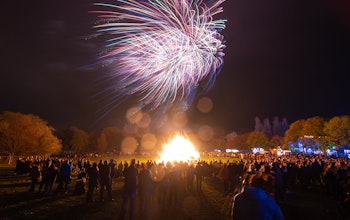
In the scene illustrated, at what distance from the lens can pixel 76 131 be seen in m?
105

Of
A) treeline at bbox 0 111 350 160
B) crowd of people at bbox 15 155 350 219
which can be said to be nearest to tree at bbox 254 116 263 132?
treeline at bbox 0 111 350 160

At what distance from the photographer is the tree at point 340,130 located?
62378 mm

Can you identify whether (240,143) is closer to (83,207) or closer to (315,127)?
(315,127)

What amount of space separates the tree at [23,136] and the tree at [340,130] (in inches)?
2544

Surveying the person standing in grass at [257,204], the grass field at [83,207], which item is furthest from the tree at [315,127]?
the person standing in grass at [257,204]

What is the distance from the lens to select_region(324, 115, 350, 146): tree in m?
62.4

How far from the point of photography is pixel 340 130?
2482 inches

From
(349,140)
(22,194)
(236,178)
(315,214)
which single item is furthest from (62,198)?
(349,140)

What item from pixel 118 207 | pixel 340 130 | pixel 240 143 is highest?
pixel 340 130

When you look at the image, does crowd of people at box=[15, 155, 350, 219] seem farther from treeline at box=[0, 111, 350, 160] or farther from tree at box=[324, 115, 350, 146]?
tree at box=[324, 115, 350, 146]

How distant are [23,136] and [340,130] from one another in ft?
229

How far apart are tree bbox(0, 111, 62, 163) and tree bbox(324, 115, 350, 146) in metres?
64.6

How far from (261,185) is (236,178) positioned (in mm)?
13413

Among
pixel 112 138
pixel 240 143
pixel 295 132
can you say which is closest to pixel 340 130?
pixel 295 132
